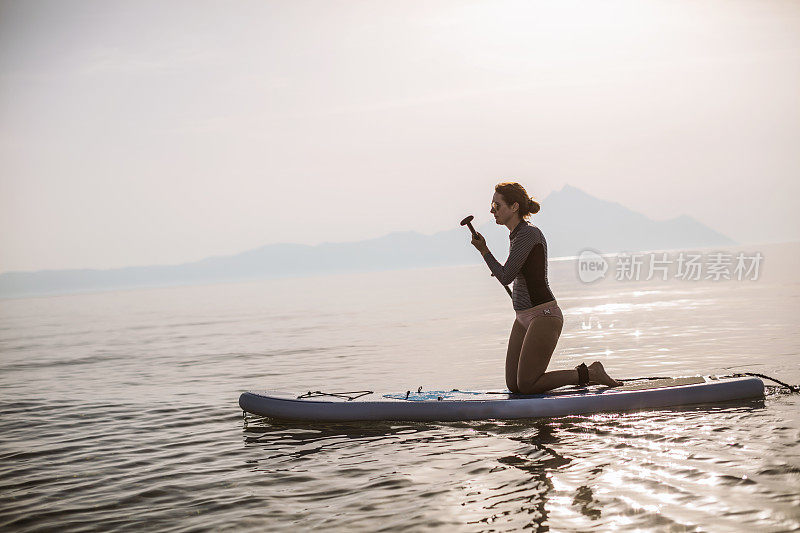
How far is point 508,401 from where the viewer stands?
9352mm

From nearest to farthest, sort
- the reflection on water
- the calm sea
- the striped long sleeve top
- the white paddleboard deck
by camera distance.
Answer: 1. the reflection on water
2. the calm sea
3. the striped long sleeve top
4. the white paddleboard deck

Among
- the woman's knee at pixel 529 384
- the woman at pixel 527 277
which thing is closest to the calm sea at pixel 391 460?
the woman's knee at pixel 529 384

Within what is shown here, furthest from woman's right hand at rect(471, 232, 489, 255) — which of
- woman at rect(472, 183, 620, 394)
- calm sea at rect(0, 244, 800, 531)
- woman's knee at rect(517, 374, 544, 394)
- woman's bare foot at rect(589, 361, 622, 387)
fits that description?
woman's bare foot at rect(589, 361, 622, 387)

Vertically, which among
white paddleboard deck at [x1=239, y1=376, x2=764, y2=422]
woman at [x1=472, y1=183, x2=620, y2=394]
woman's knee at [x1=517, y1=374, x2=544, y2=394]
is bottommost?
white paddleboard deck at [x1=239, y1=376, x2=764, y2=422]

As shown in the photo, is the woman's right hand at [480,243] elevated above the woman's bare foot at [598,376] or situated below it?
→ above

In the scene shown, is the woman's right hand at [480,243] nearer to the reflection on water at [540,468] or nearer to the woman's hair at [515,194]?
the woman's hair at [515,194]

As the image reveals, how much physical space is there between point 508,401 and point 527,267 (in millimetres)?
1785

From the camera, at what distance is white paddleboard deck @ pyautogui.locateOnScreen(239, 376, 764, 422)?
9281 mm

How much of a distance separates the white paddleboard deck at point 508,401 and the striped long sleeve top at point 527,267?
52.7 inches

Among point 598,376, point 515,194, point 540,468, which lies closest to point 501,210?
point 515,194

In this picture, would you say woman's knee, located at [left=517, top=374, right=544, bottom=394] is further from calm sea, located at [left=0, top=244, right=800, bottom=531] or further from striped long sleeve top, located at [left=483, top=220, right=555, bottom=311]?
striped long sleeve top, located at [left=483, top=220, right=555, bottom=311]

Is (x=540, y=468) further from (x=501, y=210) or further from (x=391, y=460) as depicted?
(x=501, y=210)

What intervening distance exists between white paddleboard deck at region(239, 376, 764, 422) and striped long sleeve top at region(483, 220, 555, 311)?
134 cm

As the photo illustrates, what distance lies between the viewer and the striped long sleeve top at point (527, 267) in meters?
8.80
